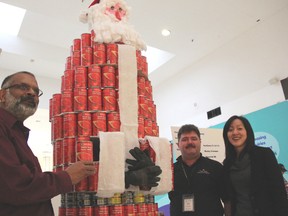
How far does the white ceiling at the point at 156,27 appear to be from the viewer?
5410 mm

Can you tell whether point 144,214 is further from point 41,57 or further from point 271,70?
point 41,57

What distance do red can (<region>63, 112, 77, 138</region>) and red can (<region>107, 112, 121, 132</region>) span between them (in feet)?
0.87

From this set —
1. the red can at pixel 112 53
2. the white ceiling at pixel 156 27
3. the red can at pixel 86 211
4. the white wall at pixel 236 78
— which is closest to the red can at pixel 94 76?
the red can at pixel 112 53

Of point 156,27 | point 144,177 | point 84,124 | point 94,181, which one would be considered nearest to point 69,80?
point 84,124

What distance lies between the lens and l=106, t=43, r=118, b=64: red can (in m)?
2.51

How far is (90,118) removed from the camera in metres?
2.33

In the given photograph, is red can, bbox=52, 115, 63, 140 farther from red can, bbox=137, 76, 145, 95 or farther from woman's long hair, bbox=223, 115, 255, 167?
woman's long hair, bbox=223, 115, 255, 167

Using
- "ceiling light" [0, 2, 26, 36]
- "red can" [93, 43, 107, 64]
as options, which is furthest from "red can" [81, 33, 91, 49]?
→ "ceiling light" [0, 2, 26, 36]

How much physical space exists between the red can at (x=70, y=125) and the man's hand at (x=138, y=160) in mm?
497

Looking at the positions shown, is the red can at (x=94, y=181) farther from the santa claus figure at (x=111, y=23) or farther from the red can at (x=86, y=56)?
the santa claus figure at (x=111, y=23)

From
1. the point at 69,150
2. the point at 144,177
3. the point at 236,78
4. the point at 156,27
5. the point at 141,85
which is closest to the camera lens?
the point at 144,177

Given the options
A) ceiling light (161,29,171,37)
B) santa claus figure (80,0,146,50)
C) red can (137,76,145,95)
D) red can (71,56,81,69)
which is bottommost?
red can (137,76,145,95)

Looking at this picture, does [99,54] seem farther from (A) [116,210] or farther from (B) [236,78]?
(B) [236,78]

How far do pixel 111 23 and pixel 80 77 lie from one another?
667 mm
